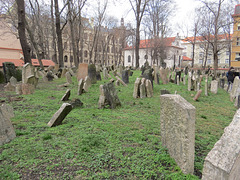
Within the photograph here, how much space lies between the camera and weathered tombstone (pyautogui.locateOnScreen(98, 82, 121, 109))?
6039 millimetres

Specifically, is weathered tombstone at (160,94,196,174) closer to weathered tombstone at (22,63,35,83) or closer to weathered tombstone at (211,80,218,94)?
weathered tombstone at (22,63,35,83)

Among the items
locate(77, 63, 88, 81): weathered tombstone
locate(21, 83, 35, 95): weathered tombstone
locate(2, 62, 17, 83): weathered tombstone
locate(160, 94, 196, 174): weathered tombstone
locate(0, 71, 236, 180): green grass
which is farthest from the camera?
locate(77, 63, 88, 81): weathered tombstone

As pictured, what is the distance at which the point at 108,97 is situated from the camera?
6156 millimetres

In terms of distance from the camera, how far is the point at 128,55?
192 ft

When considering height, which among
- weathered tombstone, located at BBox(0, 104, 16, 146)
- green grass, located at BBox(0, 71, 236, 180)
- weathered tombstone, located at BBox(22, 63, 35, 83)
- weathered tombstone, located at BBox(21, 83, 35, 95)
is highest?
weathered tombstone, located at BBox(22, 63, 35, 83)

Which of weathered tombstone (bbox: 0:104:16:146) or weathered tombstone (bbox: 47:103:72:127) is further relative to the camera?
weathered tombstone (bbox: 47:103:72:127)

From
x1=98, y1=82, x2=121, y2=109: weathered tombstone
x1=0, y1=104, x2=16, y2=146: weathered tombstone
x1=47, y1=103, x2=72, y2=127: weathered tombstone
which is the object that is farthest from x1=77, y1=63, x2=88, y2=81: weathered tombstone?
x1=0, y1=104, x2=16, y2=146: weathered tombstone

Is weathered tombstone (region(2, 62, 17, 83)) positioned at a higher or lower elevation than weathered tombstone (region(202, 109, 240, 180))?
higher

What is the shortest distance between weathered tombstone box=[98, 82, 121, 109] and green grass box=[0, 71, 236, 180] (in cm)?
56

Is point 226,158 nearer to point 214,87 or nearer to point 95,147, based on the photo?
point 95,147

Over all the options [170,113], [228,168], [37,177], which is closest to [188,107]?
[170,113]

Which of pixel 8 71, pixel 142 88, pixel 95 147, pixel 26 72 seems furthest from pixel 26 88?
pixel 95 147

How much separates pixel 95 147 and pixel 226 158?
7.27 feet

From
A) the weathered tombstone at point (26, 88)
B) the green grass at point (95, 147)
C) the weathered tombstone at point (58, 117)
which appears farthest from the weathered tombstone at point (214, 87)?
the weathered tombstone at point (26, 88)
